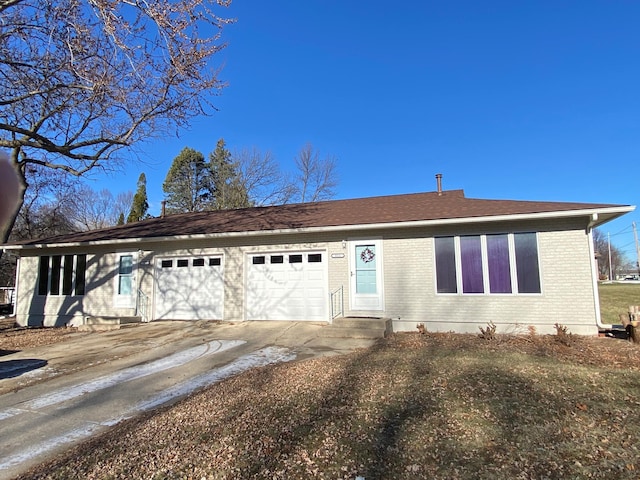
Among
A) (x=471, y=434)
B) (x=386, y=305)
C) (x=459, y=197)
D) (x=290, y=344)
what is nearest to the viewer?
(x=471, y=434)

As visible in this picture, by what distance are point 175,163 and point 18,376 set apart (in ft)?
102

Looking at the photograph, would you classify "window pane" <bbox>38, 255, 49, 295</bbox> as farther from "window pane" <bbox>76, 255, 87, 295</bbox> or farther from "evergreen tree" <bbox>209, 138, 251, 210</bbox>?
"evergreen tree" <bbox>209, 138, 251, 210</bbox>

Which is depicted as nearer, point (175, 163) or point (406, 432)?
point (406, 432)

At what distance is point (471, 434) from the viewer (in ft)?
12.8

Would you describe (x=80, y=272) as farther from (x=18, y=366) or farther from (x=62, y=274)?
(x=18, y=366)

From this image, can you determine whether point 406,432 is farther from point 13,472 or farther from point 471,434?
point 13,472

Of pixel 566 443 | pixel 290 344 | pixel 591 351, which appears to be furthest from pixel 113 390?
pixel 591 351

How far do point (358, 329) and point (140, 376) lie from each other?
4.86m

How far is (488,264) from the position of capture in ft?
32.2

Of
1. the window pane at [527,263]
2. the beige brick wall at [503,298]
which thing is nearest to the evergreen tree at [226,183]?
the beige brick wall at [503,298]

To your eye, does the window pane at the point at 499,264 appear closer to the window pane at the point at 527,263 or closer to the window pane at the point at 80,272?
the window pane at the point at 527,263

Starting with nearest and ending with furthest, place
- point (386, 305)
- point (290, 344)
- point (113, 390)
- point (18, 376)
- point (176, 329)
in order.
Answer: point (113, 390) < point (18, 376) < point (290, 344) < point (386, 305) < point (176, 329)

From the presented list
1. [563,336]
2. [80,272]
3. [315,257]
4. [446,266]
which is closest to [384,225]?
[446,266]

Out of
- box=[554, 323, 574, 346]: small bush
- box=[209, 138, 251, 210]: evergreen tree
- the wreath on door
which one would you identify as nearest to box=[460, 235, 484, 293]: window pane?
box=[554, 323, 574, 346]: small bush
